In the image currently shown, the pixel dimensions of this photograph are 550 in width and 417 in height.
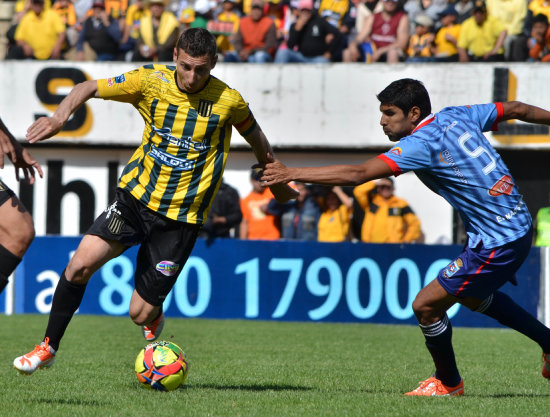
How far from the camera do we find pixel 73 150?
667 inches

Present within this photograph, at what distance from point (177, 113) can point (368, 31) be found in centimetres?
968

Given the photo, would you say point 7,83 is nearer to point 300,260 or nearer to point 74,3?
point 74,3

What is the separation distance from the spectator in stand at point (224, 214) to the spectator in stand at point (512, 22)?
16.8ft

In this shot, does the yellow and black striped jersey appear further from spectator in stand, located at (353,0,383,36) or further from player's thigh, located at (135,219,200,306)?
spectator in stand, located at (353,0,383,36)

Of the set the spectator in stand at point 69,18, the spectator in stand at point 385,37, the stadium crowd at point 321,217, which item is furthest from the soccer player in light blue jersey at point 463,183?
the spectator in stand at point 69,18

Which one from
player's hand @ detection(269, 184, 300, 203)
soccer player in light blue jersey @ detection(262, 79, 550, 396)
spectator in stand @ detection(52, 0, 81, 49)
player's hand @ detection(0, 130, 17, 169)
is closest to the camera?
player's hand @ detection(0, 130, 17, 169)

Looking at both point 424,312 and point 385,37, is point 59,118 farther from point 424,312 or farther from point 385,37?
point 385,37

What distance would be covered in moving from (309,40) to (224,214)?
135 inches

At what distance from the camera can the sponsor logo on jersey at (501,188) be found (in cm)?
595

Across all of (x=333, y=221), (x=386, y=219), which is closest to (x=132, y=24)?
(x=333, y=221)

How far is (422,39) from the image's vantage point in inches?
607

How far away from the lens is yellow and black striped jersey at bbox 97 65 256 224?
255 inches

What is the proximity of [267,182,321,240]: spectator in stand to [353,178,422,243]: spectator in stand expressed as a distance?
2.59 feet

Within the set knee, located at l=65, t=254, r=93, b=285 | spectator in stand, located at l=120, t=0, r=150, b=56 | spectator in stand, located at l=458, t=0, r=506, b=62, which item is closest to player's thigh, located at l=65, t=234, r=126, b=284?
knee, located at l=65, t=254, r=93, b=285
